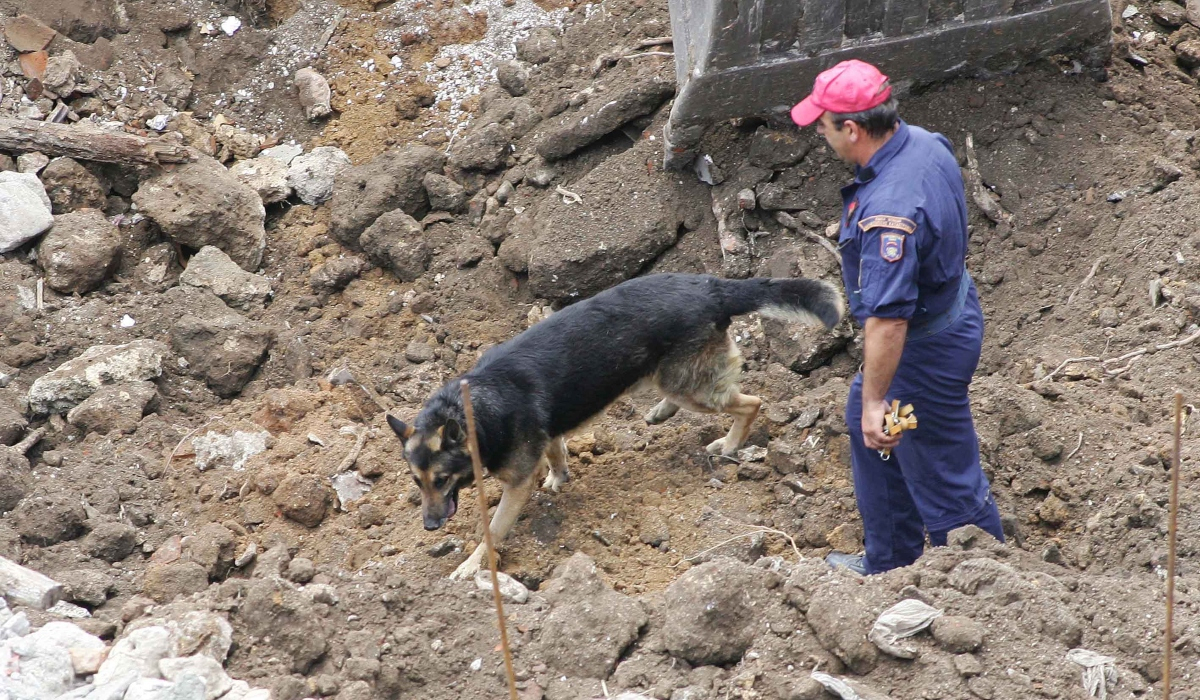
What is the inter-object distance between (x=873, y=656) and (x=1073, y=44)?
16.9ft

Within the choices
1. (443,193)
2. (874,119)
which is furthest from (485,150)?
(874,119)

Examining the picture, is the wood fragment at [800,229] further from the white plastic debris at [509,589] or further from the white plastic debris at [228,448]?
the white plastic debris at [228,448]

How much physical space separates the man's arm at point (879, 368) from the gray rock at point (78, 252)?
5.76 m

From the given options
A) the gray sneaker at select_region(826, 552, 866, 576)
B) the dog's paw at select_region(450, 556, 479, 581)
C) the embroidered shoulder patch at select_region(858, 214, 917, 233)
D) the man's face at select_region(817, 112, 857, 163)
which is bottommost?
the gray sneaker at select_region(826, 552, 866, 576)

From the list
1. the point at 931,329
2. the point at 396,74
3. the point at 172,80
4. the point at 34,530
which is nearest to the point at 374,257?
the point at 396,74

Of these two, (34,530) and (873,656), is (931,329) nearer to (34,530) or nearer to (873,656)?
(873,656)

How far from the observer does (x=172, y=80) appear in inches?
366

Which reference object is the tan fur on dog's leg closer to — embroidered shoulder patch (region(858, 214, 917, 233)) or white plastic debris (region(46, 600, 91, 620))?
embroidered shoulder patch (region(858, 214, 917, 233))

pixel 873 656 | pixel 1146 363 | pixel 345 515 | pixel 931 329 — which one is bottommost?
pixel 345 515

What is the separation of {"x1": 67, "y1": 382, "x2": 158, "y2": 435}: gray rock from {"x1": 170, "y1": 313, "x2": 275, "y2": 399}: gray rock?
514 mm

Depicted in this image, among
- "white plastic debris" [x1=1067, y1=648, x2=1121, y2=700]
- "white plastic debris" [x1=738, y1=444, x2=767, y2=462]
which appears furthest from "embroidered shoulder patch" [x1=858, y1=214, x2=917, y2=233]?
"white plastic debris" [x1=738, y1=444, x2=767, y2=462]

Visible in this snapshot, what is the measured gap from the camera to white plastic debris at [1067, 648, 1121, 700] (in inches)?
148

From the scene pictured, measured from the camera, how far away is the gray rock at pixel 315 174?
8727 millimetres

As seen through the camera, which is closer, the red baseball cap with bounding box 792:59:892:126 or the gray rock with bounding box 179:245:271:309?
the red baseball cap with bounding box 792:59:892:126
